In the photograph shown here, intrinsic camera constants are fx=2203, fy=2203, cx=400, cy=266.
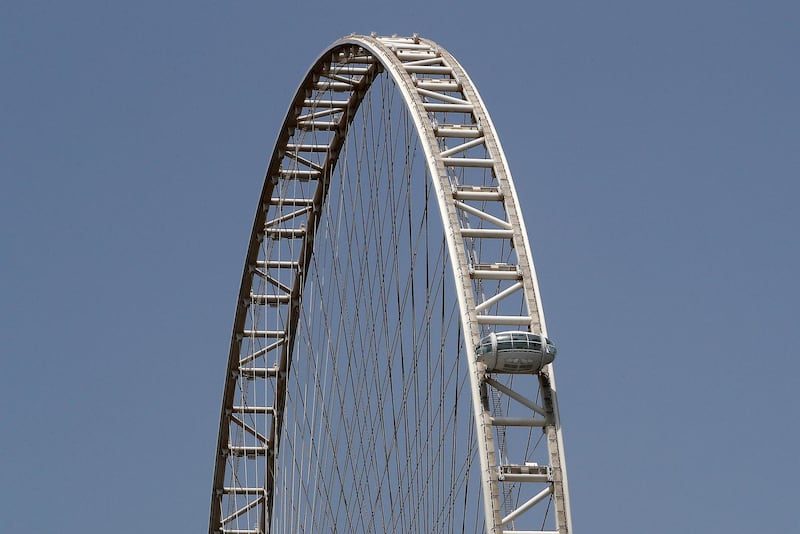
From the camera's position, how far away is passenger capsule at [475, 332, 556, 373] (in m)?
49.8

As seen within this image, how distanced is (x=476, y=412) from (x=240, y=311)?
99.2 ft

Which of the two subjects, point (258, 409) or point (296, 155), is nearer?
point (296, 155)

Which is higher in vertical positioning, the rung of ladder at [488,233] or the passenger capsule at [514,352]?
the rung of ladder at [488,233]

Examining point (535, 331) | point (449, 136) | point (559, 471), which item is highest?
point (449, 136)

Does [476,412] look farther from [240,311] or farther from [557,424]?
[240,311]

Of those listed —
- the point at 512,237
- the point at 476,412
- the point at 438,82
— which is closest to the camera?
the point at 476,412

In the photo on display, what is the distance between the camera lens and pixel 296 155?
73.4 m

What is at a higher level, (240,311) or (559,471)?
(240,311)

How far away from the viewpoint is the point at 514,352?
50.0 m

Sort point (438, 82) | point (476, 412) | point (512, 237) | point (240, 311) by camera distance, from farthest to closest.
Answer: point (240, 311) → point (438, 82) → point (512, 237) → point (476, 412)

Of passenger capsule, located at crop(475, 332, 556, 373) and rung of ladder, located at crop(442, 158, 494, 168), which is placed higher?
rung of ladder, located at crop(442, 158, 494, 168)

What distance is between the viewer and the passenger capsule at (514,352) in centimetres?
4984

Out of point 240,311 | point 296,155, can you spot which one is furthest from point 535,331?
point 240,311

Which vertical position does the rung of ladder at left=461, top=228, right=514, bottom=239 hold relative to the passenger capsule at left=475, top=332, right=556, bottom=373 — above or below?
above
